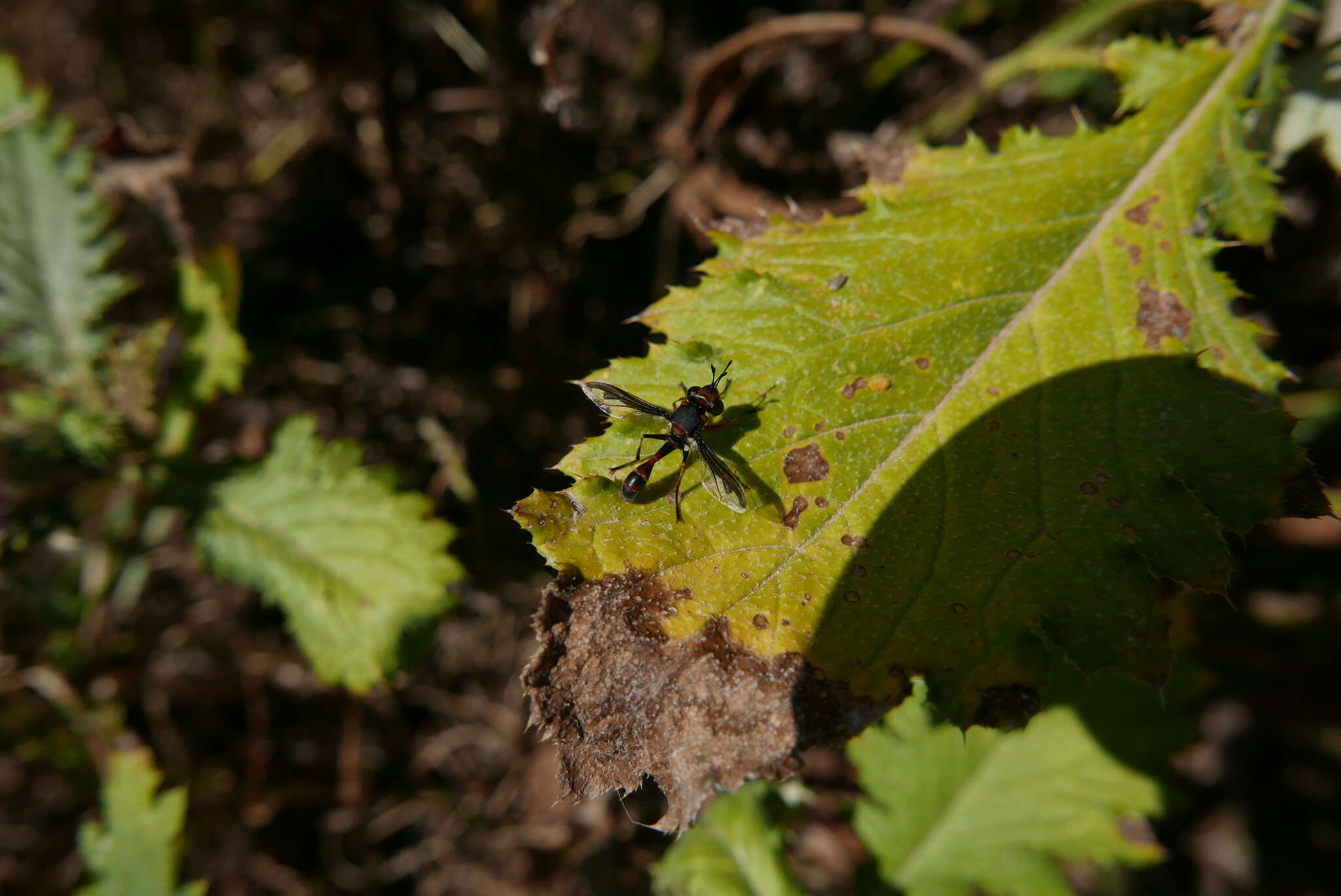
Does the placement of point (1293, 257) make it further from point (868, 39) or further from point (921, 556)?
point (921, 556)

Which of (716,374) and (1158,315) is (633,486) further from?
(1158,315)

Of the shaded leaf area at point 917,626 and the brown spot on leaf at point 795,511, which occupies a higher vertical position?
the brown spot on leaf at point 795,511

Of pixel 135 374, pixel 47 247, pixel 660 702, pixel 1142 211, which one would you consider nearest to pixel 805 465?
pixel 660 702

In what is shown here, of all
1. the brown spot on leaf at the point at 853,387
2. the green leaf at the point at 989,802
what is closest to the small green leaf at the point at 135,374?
the brown spot on leaf at the point at 853,387

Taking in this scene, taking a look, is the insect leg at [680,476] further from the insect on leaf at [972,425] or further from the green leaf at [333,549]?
the green leaf at [333,549]

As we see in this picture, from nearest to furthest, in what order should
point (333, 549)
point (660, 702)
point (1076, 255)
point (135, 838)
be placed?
point (660, 702) → point (1076, 255) → point (333, 549) → point (135, 838)

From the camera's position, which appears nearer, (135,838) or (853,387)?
(853,387)
